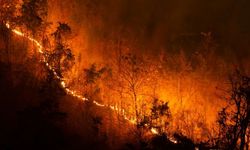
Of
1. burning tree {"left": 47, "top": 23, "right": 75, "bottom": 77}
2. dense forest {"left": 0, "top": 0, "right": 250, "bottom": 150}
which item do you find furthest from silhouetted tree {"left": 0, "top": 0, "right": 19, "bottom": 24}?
burning tree {"left": 47, "top": 23, "right": 75, "bottom": 77}

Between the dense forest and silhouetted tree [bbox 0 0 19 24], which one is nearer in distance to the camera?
the dense forest

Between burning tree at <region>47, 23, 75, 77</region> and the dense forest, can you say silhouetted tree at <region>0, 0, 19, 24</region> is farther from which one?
burning tree at <region>47, 23, 75, 77</region>

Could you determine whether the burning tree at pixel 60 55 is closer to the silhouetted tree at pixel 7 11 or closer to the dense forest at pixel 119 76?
the dense forest at pixel 119 76

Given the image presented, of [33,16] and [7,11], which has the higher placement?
[7,11]

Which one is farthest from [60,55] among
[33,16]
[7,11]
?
[7,11]

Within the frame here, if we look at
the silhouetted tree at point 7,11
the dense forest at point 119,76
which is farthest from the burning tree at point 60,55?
the silhouetted tree at point 7,11

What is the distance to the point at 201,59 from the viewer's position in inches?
527

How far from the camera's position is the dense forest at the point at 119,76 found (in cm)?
1063

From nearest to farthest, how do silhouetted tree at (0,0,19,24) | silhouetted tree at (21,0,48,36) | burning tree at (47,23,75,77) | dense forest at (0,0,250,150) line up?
1. dense forest at (0,0,250,150)
2. burning tree at (47,23,75,77)
3. silhouetted tree at (21,0,48,36)
4. silhouetted tree at (0,0,19,24)

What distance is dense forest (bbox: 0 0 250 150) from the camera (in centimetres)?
1063

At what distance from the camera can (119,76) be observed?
1259cm

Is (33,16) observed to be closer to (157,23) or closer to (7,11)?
(7,11)

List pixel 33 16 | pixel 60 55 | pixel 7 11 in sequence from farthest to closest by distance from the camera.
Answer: pixel 7 11 → pixel 33 16 → pixel 60 55

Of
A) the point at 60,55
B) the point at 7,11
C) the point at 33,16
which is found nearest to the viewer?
the point at 60,55
